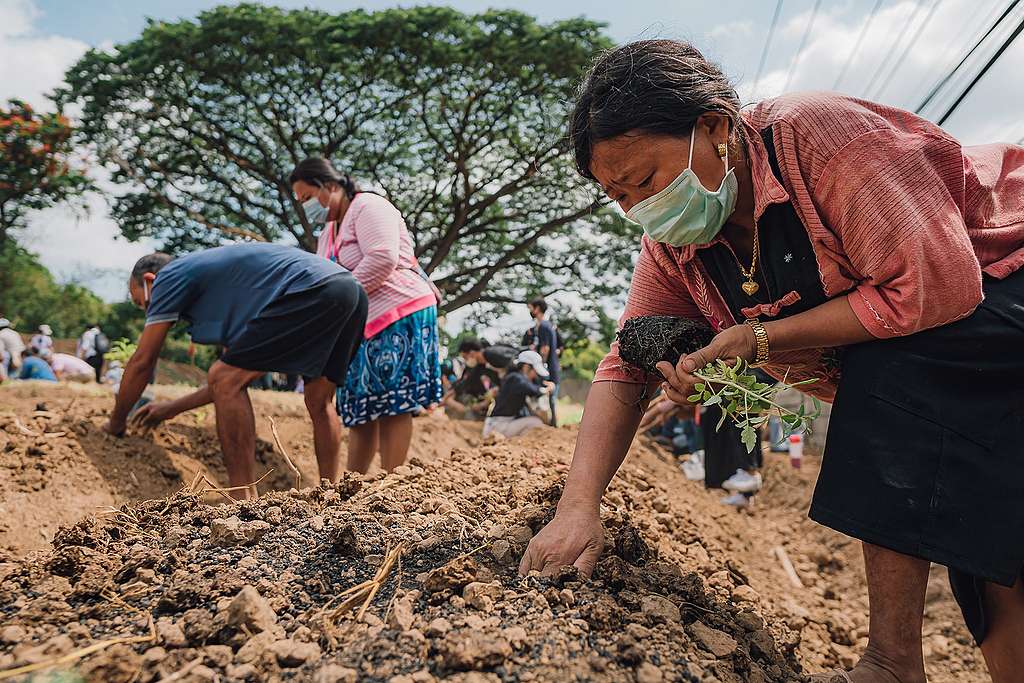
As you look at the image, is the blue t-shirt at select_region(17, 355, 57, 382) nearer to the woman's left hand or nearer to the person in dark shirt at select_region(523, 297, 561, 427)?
the person in dark shirt at select_region(523, 297, 561, 427)

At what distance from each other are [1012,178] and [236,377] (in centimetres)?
275

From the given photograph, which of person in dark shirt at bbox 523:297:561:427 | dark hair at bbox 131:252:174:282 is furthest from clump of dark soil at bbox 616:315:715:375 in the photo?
person in dark shirt at bbox 523:297:561:427

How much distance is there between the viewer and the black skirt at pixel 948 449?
1445 millimetres

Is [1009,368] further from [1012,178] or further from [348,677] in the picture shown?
[348,677]

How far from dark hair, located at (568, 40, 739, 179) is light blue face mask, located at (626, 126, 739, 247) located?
0.07m

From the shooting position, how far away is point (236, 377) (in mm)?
3139

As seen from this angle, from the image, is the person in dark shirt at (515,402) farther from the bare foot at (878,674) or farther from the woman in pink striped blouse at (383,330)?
the bare foot at (878,674)

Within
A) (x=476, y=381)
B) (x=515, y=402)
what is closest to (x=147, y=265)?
(x=515, y=402)

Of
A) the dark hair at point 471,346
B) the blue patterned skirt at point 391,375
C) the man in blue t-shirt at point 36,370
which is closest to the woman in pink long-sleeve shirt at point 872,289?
the blue patterned skirt at point 391,375

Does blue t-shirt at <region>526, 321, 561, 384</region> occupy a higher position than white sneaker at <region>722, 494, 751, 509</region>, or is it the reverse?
blue t-shirt at <region>526, 321, 561, 384</region>

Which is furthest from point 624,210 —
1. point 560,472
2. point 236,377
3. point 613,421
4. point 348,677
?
point 236,377

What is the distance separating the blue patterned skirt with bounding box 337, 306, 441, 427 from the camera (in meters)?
3.59

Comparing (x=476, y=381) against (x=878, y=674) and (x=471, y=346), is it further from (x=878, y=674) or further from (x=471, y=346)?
(x=878, y=674)

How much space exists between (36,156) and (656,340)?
14.9m
